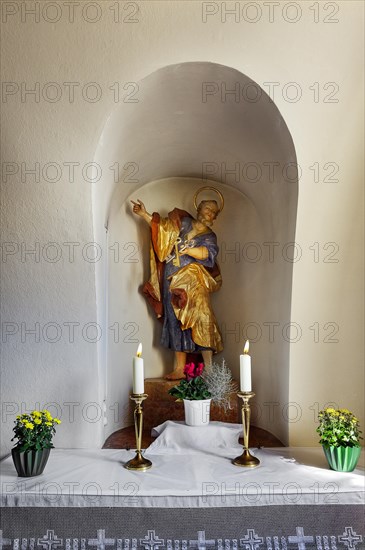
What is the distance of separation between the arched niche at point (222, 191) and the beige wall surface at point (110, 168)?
0.24 ft

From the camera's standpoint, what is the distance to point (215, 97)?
2.49 metres

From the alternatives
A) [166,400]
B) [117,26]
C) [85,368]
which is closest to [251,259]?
[166,400]

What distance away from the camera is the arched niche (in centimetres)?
244

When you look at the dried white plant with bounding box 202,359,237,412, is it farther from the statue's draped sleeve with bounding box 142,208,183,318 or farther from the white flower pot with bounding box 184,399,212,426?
the statue's draped sleeve with bounding box 142,208,183,318

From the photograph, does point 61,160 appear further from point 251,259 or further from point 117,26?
point 251,259

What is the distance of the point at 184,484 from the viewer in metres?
1.90

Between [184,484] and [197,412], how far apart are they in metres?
0.54

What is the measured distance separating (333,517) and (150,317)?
1767 millimetres

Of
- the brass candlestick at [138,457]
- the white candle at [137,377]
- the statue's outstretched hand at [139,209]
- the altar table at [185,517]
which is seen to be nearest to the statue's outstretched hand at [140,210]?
the statue's outstretched hand at [139,209]

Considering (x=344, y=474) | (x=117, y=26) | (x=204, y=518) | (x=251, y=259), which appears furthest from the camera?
(x=251, y=259)

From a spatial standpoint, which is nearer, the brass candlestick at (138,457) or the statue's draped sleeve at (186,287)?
the brass candlestick at (138,457)

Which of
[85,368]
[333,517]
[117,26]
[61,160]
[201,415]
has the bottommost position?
[333,517]

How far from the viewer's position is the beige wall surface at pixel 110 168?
215 centimetres

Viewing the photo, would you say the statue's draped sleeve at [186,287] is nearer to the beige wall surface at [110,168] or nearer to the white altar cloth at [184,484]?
the beige wall surface at [110,168]
